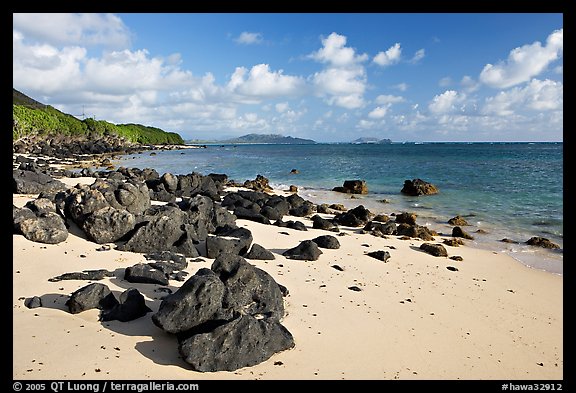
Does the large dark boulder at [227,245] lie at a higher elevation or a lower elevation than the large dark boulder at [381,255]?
higher

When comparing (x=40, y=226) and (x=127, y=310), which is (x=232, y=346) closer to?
(x=127, y=310)

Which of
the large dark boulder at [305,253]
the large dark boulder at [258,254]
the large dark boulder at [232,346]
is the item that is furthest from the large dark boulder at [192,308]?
the large dark boulder at [305,253]

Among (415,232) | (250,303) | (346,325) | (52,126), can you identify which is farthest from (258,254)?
(52,126)

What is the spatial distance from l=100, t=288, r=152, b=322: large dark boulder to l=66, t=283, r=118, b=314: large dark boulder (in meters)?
0.15

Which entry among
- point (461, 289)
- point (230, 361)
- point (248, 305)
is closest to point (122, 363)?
point (230, 361)

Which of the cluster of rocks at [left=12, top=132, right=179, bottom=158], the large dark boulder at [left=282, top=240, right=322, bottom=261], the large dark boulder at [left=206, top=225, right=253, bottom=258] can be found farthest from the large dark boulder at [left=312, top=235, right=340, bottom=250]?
the cluster of rocks at [left=12, top=132, right=179, bottom=158]

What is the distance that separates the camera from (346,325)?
24.7 feet

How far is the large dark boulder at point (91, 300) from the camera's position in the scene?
23.3 ft

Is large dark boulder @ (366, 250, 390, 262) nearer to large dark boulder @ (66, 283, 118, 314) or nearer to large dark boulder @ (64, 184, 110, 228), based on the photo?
large dark boulder @ (66, 283, 118, 314)

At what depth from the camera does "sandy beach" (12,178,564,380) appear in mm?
5750

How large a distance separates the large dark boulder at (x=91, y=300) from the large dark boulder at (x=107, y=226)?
423 centimetres

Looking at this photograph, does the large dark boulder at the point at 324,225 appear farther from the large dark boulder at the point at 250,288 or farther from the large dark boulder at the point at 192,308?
the large dark boulder at the point at 192,308
